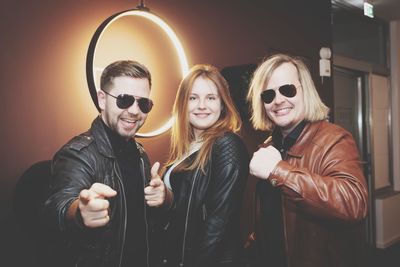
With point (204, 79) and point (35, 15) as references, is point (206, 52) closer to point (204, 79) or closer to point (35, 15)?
point (204, 79)

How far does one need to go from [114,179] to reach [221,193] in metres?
0.58

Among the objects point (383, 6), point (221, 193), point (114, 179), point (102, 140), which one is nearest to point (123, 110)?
point (102, 140)

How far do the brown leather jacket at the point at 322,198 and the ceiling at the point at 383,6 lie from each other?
4021 mm

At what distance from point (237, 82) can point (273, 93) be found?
1.23m

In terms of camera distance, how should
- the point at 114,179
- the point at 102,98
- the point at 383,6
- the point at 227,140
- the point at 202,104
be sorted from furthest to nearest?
the point at 383,6, the point at 202,104, the point at 227,140, the point at 102,98, the point at 114,179

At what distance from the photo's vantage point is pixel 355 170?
5.34 ft

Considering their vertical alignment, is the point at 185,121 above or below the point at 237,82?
below

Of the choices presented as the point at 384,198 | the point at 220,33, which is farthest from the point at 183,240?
the point at 384,198

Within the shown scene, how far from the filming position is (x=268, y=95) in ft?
6.45

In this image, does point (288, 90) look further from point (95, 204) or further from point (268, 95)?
point (95, 204)

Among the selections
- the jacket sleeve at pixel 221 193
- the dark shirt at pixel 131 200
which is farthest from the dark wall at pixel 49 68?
the jacket sleeve at pixel 221 193

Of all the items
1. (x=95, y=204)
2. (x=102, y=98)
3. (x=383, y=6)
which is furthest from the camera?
(x=383, y=6)

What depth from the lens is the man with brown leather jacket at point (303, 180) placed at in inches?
61.5

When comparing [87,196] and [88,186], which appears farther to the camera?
[88,186]
